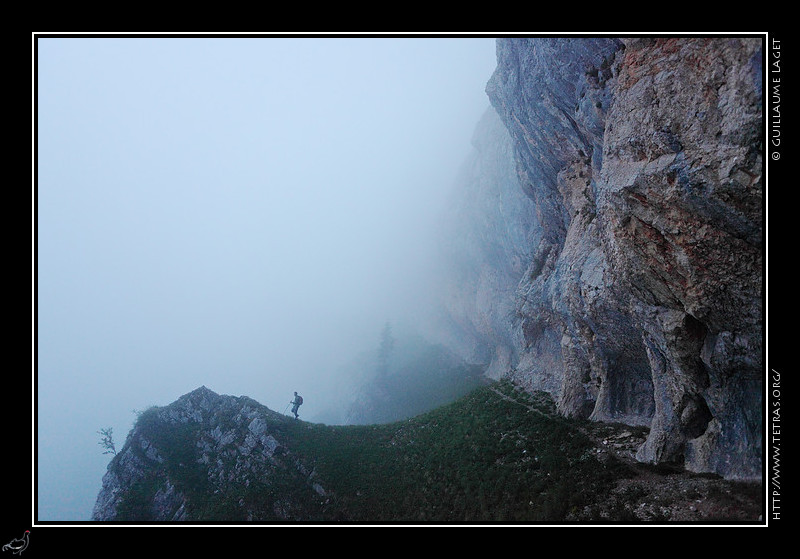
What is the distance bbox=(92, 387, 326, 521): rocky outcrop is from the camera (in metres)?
19.3

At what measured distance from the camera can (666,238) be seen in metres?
10.9

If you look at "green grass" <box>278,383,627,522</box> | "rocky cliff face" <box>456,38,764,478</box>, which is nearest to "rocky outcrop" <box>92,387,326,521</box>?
"green grass" <box>278,383,627,522</box>

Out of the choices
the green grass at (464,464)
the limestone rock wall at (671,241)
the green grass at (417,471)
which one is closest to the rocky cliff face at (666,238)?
the limestone rock wall at (671,241)

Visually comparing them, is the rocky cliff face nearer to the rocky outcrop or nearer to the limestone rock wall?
the limestone rock wall

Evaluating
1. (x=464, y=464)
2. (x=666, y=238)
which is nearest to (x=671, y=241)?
(x=666, y=238)

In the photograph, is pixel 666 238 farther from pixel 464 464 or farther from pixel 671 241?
pixel 464 464
